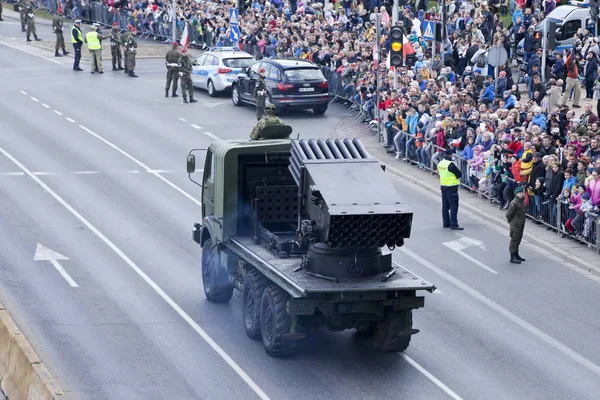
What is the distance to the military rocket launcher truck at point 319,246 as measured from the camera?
16438 mm

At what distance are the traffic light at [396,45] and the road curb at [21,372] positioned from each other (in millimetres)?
17384

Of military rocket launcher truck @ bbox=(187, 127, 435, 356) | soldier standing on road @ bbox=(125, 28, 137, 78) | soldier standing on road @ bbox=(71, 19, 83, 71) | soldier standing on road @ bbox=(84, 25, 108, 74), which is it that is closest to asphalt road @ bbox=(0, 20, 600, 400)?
military rocket launcher truck @ bbox=(187, 127, 435, 356)

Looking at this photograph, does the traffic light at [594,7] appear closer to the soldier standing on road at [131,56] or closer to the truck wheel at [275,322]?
the soldier standing on road at [131,56]

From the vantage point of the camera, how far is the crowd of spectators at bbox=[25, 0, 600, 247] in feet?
83.8

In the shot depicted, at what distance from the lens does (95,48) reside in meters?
44.8

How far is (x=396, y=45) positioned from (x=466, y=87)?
2179mm

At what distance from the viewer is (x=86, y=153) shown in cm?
3209

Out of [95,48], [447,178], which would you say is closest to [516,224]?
[447,178]

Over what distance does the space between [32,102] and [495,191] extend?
17.7m

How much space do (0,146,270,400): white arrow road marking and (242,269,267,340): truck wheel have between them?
564mm

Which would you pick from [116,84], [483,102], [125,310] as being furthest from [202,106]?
[125,310]

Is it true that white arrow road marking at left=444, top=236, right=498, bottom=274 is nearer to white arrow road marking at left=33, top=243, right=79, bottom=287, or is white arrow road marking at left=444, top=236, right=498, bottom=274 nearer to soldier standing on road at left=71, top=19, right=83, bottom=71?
white arrow road marking at left=33, top=243, right=79, bottom=287

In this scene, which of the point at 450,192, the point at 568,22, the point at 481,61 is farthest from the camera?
the point at 568,22

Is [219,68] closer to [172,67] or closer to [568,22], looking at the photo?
[172,67]
